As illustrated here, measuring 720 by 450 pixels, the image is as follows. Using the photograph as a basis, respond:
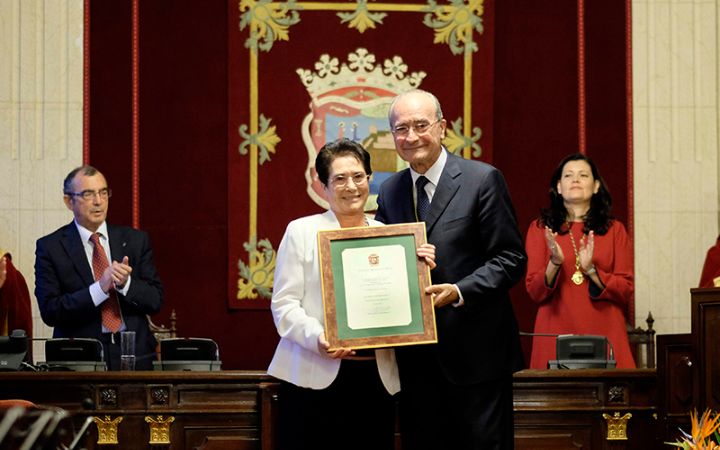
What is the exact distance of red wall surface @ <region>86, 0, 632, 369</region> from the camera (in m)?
7.31

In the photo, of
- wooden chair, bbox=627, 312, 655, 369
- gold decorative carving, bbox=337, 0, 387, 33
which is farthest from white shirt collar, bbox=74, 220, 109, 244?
wooden chair, bbox=627, 312, 655, 369

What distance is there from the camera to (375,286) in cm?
368

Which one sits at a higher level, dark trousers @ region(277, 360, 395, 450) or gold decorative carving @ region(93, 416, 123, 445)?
dark trousers @ region(277, 360, 395, 450)

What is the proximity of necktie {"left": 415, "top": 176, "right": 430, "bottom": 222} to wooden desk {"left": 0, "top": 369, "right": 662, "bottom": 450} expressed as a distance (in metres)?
1.75

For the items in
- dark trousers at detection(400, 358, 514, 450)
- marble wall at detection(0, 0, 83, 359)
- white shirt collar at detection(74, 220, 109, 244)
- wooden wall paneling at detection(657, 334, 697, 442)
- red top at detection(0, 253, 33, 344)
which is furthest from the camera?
marble wall at detection(0, 0, 83, 359)

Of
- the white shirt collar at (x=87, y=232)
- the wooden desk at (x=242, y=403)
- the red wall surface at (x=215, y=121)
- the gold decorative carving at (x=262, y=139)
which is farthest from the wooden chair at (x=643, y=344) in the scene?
the white shirt collar at (x=87, y=232)

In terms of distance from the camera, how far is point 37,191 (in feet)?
24.0

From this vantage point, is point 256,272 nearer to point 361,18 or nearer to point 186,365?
point 361,18

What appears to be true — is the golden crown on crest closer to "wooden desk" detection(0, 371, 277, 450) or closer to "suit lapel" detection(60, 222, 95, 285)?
"suit lapel" detection(60, 222, 95, 285)

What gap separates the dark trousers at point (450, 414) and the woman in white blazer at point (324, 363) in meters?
0.08

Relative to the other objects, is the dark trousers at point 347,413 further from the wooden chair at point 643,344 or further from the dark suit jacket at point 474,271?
the wooden chair at point 643,344

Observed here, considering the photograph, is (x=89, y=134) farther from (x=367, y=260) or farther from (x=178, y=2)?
(x=367, y=260)

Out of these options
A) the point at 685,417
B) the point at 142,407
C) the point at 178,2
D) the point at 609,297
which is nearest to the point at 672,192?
the point at 609,297

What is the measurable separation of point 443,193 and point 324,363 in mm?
645
